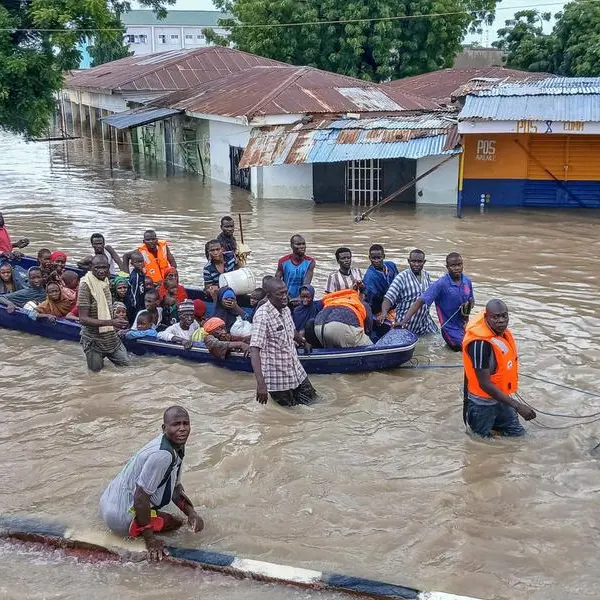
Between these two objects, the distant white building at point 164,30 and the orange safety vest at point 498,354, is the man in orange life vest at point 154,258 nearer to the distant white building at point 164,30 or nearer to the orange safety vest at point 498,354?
the orange safety vest at point 498,354

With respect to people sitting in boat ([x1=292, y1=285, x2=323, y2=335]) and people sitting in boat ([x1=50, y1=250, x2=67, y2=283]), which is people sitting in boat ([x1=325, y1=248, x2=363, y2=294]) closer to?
people sitting in boat ([x1=292, y1=285, x2=323, y2=335])

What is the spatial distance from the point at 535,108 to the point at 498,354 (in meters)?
12.9

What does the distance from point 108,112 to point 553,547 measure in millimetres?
34143

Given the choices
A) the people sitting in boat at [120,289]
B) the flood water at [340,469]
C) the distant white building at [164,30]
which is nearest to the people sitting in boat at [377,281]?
the flood water at [340,469]

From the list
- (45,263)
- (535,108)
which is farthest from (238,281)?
(535,108)

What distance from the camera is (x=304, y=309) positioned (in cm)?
903

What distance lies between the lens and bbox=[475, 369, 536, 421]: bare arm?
6.12 metres

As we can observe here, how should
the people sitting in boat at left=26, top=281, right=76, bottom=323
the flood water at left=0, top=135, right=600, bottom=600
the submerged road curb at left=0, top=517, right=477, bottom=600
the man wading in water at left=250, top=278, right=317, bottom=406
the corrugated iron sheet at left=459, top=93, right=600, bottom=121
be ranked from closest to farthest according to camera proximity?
the submerged road curb at left=0, top=517, right=477, bottom=600
the flood water at left=0, top=135, right=600, bottom=600
the man wading in water at left=250, top=278, right=317, bottom=406
the people sitting in boat at left=26, top=281, right=76, bottom=323
the corrugated iron sheet at left=459, top=93, right=600, bottom=121

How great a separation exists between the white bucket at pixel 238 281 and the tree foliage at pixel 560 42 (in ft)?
74.0

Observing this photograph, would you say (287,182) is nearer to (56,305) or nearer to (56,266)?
(56,266)

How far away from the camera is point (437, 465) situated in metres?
6.89

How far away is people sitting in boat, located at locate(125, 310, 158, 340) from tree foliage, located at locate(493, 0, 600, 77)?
23519 mm

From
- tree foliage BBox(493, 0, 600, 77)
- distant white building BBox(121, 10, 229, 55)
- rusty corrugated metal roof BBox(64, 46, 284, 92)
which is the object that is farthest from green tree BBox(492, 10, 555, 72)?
distant white building BBox(121, 10, 229, 55)

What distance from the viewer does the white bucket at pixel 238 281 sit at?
31.3 ft
